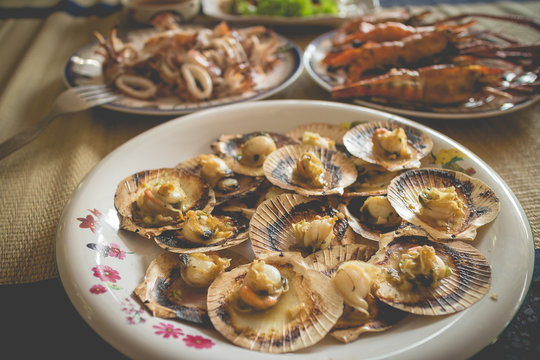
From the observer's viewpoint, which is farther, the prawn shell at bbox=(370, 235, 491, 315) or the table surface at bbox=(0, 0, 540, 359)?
the table surface at bbox=(0, 0, 540, 359)

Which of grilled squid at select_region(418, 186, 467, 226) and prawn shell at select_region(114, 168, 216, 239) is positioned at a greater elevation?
grilled squid at select_region(418, 186, 467, 226)

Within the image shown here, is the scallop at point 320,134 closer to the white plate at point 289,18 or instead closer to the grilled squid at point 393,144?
the grilled squid at point 393,144

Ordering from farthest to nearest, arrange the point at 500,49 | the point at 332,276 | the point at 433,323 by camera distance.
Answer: the point at 500,49 < the point at 332,276 < the point at 433,323

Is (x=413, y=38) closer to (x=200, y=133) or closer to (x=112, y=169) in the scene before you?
(x=200, y=133)

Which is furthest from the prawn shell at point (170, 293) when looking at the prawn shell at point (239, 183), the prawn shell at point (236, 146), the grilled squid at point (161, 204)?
the prawn shell at point (236, 146)

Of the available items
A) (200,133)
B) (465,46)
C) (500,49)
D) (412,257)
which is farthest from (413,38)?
(412,257)

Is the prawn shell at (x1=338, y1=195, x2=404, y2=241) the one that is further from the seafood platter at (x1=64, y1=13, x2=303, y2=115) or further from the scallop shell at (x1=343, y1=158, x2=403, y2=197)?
the seafood platter at (x1=64, y1=13, x2=303, y2=115)

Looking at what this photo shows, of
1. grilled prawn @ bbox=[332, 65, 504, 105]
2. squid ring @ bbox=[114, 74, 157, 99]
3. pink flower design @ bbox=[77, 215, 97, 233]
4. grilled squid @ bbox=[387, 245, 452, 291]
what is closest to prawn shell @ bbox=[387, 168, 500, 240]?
grilled squid @ bbox=[387, 245, 452, 291]

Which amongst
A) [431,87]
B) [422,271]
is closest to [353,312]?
[422,271]
